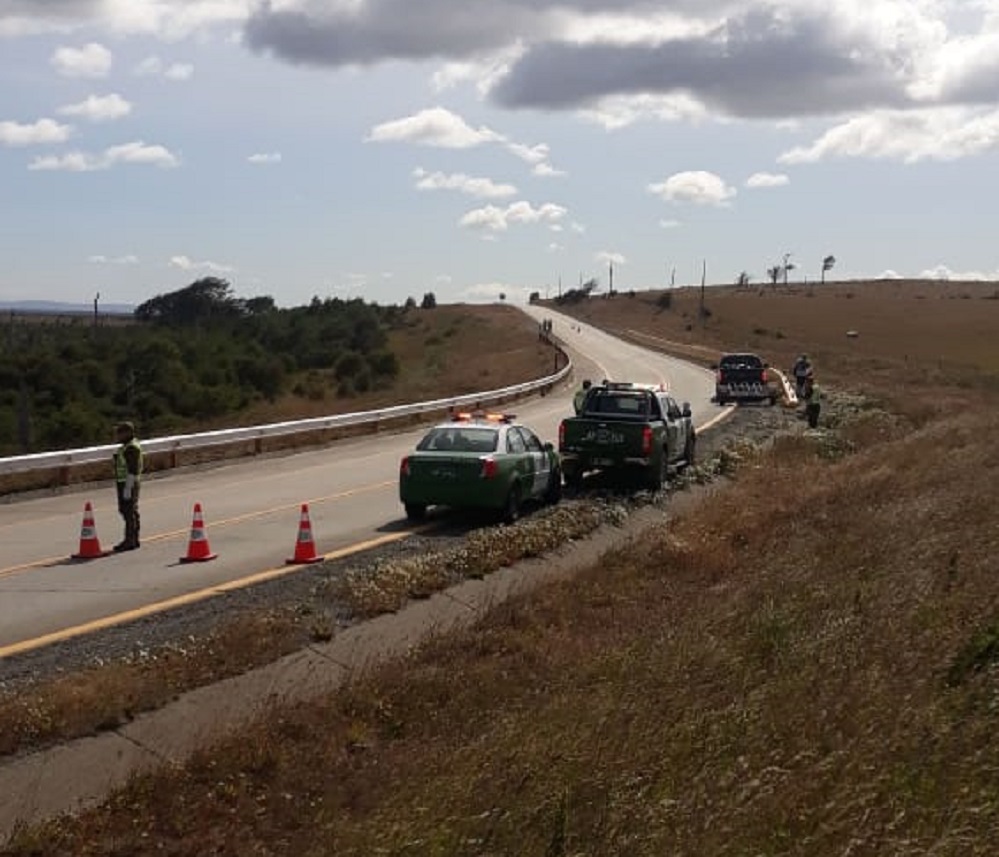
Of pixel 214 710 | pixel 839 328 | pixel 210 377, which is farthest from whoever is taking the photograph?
pixel 839 328

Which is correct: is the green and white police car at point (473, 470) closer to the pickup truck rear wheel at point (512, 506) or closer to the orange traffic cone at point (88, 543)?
the pickup truck rear wheel at point (512, 506)

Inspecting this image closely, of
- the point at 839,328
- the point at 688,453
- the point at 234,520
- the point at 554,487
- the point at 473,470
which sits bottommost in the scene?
the point at 839,328

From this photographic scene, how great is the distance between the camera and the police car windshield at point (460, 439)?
17.8 meters

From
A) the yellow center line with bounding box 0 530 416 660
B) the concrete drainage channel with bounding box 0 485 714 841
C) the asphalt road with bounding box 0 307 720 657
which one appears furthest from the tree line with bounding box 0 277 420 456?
the concrete drainage channel with bounding box 0 485 714 841

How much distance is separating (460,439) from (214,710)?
31.7ft

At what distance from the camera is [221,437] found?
26.0m

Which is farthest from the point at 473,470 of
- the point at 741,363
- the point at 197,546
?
the point at 741,363

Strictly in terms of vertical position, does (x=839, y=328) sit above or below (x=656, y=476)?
below

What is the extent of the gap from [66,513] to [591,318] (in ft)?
389

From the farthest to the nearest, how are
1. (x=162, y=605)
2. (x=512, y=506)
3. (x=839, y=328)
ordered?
(x=839, y=328) → (x=512, y=506) → (x=162, y=605)

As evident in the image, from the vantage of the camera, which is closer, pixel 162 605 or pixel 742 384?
pixel 162 605

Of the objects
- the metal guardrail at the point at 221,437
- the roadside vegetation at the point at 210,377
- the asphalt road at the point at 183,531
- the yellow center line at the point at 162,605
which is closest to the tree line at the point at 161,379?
the roadside vegetation at the point at 210,377

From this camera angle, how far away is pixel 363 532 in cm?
1672

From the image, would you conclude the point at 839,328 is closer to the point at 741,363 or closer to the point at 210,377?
the point at 210,377
